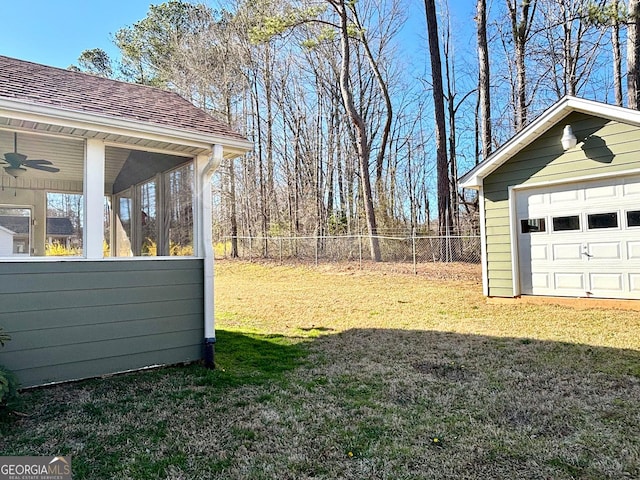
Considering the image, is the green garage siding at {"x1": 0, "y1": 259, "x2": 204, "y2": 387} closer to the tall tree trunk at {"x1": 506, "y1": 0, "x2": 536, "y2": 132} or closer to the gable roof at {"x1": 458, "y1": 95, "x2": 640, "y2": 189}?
the gable roof at {"x1": 458, "y1": 95, "x2": 640, "y2": 189}

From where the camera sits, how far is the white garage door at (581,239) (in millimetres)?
5969

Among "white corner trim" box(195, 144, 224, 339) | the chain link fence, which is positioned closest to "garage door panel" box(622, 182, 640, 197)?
the chain link fence

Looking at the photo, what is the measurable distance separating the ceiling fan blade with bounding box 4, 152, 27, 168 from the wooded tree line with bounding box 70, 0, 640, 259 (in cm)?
1144

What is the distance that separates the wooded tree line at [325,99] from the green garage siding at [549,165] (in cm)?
657

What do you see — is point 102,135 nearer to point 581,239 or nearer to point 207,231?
point 207,231

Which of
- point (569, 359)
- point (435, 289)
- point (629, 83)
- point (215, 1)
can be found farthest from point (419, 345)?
point (215, 1)

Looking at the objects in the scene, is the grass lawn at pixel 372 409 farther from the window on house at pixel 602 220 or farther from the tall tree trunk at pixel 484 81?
the tall tree trunk at pixel 484 81

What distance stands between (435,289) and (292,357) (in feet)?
17.2

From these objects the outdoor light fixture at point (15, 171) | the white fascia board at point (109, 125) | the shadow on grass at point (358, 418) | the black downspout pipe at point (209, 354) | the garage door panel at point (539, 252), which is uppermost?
the white fascia board at point (109, 125)

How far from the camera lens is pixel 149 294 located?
3.97m

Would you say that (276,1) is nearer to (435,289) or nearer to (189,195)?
(435,289)

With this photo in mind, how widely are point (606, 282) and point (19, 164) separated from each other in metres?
7.74

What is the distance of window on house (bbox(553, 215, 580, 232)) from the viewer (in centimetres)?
646

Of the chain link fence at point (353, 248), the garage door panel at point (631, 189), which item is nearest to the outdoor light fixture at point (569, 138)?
the garage door panel at point (631, 189)
